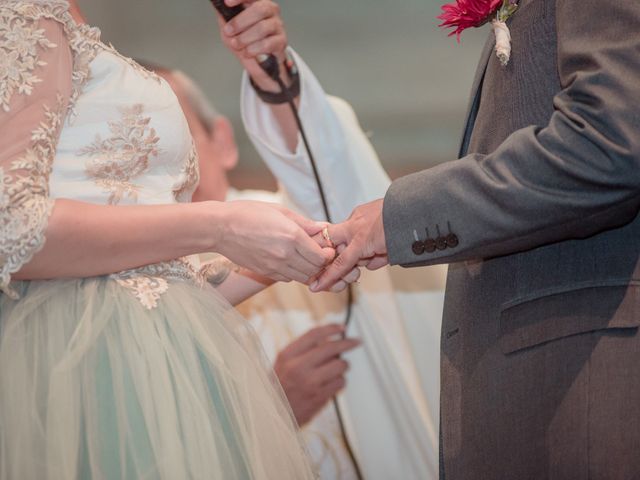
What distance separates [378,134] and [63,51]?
288cm

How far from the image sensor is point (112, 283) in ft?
4.49

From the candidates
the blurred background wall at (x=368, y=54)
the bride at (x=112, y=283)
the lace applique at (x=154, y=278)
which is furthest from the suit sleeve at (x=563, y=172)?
the blurred background wall at (x=368, y=54)

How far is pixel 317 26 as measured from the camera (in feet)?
13.5

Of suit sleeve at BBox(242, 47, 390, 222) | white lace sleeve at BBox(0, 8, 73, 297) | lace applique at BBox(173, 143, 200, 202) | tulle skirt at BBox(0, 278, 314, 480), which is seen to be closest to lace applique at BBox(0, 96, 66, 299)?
white lace sleeve at BBox(0, 8, 73, 297)

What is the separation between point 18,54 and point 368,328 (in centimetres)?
124

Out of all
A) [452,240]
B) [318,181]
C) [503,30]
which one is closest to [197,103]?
[318,181]

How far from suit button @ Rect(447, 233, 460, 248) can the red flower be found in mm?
376

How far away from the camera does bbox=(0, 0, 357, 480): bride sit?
126cm

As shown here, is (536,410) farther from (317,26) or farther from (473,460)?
(317,26)

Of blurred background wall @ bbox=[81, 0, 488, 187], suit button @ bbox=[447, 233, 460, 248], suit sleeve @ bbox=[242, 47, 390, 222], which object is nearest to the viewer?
suit button @ bbox=[447, 233, 460, 248]

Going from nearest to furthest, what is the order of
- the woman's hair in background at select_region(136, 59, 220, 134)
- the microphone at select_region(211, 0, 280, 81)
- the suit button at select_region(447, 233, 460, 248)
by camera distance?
1. the suit button at select_region(447, 233, 460, 248)
2. the microphone at select_region(211, 0, 280, 81)
3. the woman's hair in background at select_region(136, 59, 220, 134)

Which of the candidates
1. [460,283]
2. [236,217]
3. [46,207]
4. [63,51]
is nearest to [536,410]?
[460,283]

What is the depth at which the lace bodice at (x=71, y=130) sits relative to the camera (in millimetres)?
1246

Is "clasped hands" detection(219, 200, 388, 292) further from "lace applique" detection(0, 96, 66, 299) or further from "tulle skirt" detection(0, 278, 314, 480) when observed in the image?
"lace applique" detection(0, 96, 66, 299)
